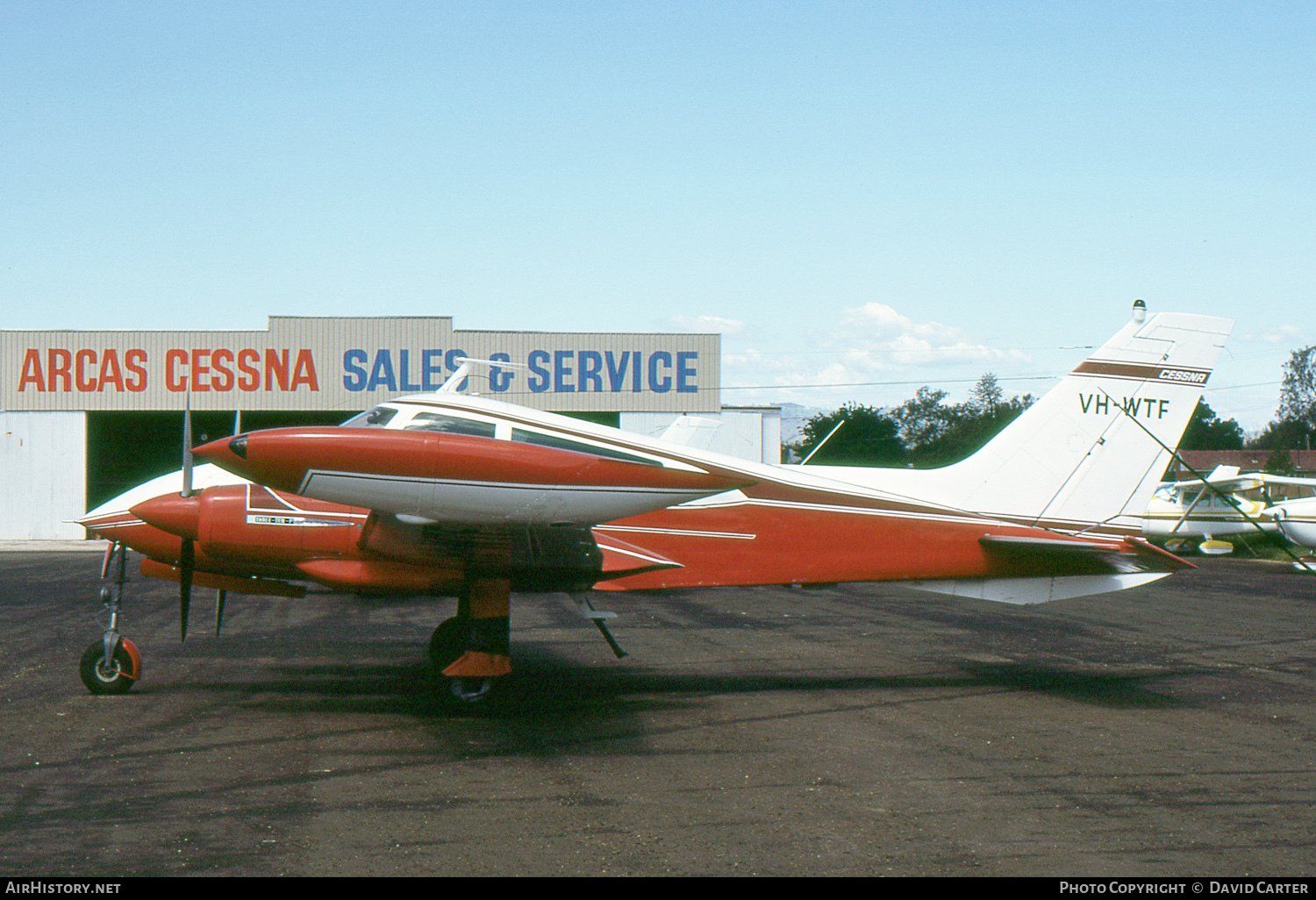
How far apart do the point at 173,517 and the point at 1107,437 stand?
8785 millimetres

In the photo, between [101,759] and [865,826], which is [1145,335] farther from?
[101,759]

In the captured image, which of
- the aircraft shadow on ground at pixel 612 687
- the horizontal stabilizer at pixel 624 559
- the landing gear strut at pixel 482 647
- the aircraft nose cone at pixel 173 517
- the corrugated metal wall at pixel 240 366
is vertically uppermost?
the corrugated metal wall at pixel 240 366

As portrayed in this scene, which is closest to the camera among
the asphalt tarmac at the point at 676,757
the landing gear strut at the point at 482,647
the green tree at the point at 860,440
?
the asphalt tarmac at the point at 676,757

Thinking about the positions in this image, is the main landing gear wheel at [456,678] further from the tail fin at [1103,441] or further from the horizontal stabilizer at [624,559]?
the tail fin at [1103,441]

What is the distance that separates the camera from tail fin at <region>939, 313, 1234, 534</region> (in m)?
9.70

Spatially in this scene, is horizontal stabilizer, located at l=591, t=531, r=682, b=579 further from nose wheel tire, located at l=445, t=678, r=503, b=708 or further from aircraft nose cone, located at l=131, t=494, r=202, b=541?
aircraft nose cone, located at l=131, t=494, r=202, b=541

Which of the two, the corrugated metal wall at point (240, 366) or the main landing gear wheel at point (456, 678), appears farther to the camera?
the corrugated metal wall at point (240, 366)

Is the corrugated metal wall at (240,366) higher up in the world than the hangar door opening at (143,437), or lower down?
higher up

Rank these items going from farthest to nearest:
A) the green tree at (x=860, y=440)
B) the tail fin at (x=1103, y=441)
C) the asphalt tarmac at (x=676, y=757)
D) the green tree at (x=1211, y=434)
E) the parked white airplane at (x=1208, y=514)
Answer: the green tree at (x=1211, y=434)
the green tree at (x=860, y=440)
the parked white airplane at (x=1208, y=514)
the tail fin at (x=1103, y=441)
the asphalt tarmac at (x=676, y=757)

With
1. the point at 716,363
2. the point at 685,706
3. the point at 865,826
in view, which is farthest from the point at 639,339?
the point at 865,826

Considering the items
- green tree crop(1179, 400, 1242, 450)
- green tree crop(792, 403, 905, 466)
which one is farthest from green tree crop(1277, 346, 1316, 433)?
green tree crop(792, 403, 905, 466)

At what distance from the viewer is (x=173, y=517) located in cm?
825

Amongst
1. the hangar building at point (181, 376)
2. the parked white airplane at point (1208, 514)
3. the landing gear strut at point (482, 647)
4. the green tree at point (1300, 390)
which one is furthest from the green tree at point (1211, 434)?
the landing gear strut at point (482, 647)

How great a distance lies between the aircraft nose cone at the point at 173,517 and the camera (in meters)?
8.24
